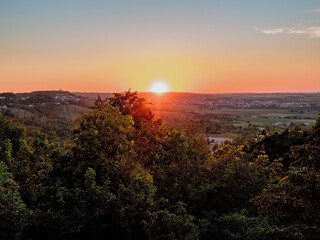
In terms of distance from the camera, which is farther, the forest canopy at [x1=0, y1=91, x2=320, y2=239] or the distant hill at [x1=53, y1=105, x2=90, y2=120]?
the distant hill at [x1=53, y1=105, x2=90, y2=120]

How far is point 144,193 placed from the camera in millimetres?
9547

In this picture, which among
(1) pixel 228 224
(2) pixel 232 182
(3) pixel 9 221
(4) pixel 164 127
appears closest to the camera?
(3) pixel 9 221

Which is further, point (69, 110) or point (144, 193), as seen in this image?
point (69, 110)

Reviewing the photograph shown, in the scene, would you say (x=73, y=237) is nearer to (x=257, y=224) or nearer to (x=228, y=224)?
(x=228, y=224)

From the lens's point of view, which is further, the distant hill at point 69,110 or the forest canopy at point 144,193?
the distant hill at point 69,110

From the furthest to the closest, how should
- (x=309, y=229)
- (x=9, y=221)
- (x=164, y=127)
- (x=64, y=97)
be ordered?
(x=64, y=97) → (x=164, y=127) → (x=9, y=221) → (x=309, y=229)

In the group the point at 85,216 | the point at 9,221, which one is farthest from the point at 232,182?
the point at 9,221

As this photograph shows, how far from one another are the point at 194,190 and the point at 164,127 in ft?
24.3

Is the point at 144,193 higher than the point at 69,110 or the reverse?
the reverse

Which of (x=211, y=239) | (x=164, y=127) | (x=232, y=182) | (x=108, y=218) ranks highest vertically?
(x=164, y=127)

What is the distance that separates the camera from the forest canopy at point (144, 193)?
659 cm

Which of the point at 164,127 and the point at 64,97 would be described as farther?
the point at 64,97

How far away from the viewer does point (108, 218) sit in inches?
358

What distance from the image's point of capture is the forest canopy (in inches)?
260
